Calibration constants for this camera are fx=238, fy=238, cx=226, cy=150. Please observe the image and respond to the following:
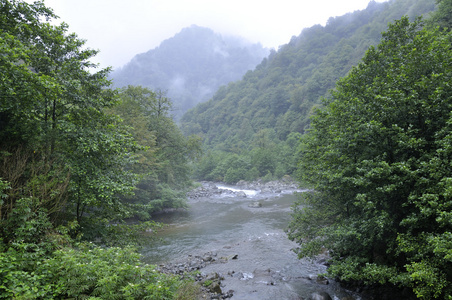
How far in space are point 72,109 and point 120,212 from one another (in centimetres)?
465

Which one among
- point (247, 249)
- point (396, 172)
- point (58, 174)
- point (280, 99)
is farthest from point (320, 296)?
point (280, 99)

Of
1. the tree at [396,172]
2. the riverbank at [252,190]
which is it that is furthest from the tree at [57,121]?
the riverbank at [252,190]

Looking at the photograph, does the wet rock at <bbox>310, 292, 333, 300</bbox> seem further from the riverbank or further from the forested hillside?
the forested hillside

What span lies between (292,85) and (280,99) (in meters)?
9.50

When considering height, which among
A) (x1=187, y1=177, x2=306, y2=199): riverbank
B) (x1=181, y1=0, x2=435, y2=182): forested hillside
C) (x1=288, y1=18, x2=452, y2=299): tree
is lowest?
(x1=187, y1=177, x2=306, y2=199): riverbank

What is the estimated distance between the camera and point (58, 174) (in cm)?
823

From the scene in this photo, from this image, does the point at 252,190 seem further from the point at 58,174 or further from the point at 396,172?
the point at 58,174

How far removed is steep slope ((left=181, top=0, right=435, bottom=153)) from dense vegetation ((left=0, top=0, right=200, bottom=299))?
7201 centimetres

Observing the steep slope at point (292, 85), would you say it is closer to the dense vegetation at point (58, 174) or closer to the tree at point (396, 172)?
the tree at point (396, 172)

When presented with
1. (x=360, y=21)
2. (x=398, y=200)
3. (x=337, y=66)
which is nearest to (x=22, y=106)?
(x=398, y=200)

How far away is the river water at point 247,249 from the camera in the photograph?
11906mm

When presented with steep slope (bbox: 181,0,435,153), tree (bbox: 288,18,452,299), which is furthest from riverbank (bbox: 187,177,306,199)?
tree (bbox: 288,18,452,299)

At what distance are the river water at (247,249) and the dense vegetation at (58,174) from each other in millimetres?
6316

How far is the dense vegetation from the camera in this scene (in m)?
5.66
